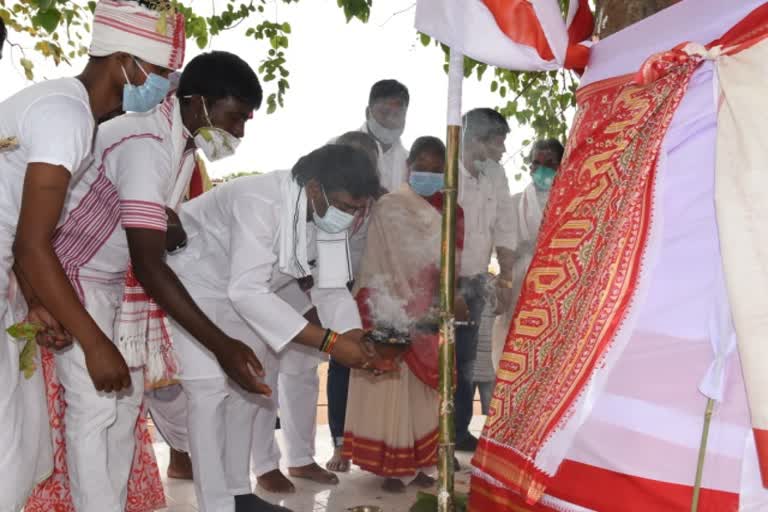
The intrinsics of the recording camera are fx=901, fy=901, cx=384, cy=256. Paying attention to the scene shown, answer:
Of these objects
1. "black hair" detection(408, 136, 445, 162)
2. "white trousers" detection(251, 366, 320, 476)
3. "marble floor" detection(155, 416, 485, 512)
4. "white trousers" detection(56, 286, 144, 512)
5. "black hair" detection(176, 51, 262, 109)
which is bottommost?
"marble floor" detection(155, 416, 485, 512)

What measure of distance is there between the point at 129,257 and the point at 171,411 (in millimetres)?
1327

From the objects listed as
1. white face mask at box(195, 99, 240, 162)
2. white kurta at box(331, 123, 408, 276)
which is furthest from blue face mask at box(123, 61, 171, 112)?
white kurta at box(331, 123, 408, 276)

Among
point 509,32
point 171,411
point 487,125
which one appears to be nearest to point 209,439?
point 171,411

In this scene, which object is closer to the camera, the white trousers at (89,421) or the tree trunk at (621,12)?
the tree trunk at (621,12)

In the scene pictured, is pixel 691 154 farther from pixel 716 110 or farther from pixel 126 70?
pixel 126 70

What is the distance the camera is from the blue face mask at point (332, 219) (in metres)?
3.81

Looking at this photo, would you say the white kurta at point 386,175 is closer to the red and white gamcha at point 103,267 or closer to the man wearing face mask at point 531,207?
the man wearing face mask at point 531,207

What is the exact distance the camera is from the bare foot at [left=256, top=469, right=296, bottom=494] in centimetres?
480

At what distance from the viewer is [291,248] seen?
A: 148 inches

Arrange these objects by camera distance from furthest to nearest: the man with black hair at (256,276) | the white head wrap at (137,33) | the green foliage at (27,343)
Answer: the man with black hair at (256,276) < the white head wrap at (137,33) < the green foliage at (27,343)

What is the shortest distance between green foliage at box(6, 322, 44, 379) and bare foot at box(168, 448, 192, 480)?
7.66 ft

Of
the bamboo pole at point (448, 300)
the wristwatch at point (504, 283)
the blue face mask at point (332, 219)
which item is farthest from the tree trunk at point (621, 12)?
the wristwatch at point (504, 283)

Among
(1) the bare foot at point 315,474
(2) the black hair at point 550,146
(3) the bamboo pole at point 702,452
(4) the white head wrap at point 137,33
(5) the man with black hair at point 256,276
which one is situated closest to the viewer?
(3) the bamboo pole at point 702,452

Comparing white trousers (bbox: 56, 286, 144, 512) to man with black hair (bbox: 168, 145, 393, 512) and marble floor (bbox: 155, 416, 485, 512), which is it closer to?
man with black hair (bbox: 168, 145, 393, 512)
